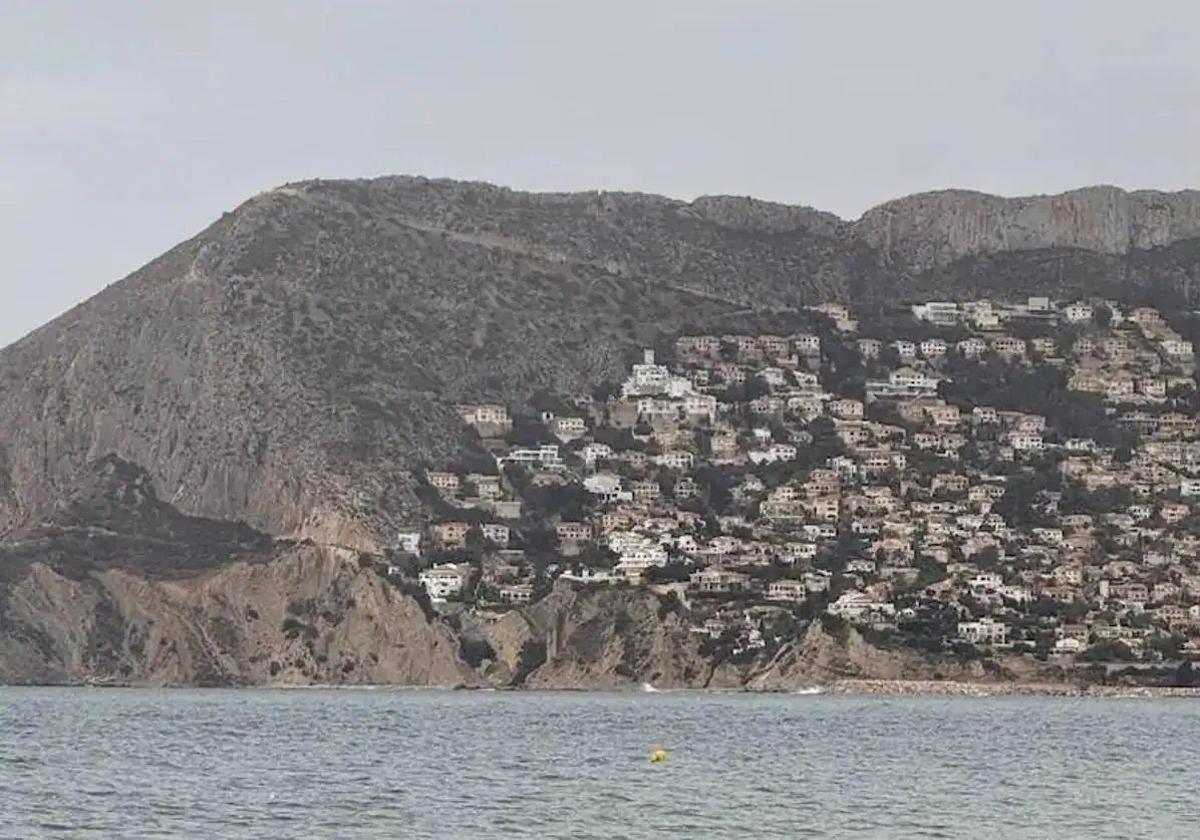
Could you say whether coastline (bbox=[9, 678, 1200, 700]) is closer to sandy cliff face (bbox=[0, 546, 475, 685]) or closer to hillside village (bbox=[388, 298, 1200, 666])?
sandy cliff face (bbox=[0, 546, 475, 685])

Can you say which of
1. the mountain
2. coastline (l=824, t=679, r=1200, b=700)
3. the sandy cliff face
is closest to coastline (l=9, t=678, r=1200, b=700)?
coastline (l=824, t=679, r=1200, b=700)

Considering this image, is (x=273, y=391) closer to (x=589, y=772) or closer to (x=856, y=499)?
(x=856, y=499)

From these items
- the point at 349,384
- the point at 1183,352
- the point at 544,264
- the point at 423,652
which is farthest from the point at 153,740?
the point at 1183,352

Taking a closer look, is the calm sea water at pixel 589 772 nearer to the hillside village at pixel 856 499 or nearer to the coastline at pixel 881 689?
the coastline at pixel 881 689

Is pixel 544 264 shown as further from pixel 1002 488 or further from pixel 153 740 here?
pixel 153 740

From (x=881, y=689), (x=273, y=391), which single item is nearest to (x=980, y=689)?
(x=881, y=689)

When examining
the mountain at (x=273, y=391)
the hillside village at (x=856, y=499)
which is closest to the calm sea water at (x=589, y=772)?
the hillside village at (x=856, y=499)
